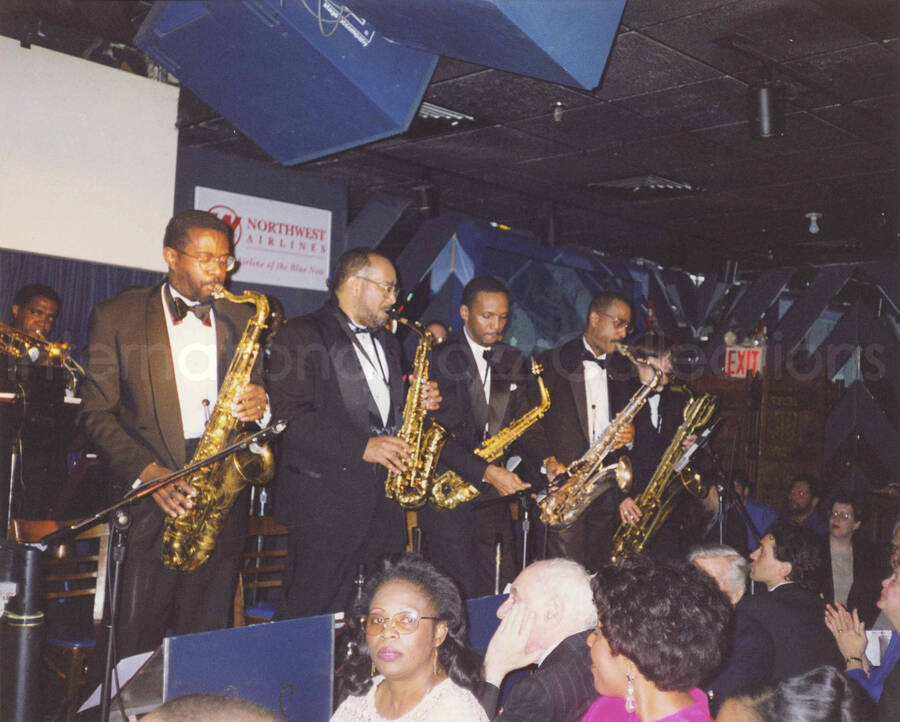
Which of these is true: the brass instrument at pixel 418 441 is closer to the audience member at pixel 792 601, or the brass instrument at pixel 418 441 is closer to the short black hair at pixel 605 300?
the short black hair at pixel 605 300

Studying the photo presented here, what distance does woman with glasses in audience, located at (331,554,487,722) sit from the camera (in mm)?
2596

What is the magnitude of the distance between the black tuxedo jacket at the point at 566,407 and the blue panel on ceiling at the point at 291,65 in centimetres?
178

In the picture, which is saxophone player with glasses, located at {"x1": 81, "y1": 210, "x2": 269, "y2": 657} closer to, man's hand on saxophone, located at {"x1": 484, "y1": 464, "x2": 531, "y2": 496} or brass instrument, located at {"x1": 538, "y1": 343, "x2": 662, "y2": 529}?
man's hand on saxophone, located at {"x1": 484, "y1": 464, "x2": 531, "y2": 496}

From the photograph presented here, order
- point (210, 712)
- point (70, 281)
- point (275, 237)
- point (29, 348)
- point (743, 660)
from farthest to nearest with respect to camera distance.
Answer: point (275, 237) < point (70, 281) < point (29, 348) < point (743, 660) < point (210, 712)

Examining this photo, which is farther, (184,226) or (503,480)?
(503,480)

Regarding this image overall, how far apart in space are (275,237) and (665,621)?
21.9ft

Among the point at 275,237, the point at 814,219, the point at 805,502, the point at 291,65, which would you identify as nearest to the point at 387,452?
the point at 291,65

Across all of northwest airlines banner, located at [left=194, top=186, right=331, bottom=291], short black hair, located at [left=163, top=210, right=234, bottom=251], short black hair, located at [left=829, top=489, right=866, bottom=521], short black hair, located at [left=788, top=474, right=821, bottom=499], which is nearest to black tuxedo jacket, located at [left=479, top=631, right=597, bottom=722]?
short black hair, located at [left=163, top=210, right=234, bottom=251]

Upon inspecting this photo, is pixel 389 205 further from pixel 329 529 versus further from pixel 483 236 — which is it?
pixel 329 529

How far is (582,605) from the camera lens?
2789 mm

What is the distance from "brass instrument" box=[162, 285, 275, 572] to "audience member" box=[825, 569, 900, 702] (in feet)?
8.60

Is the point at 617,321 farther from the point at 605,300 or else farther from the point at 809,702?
the point at 809,702

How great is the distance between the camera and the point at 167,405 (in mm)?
3750

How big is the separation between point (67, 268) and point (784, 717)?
19.5 feet
